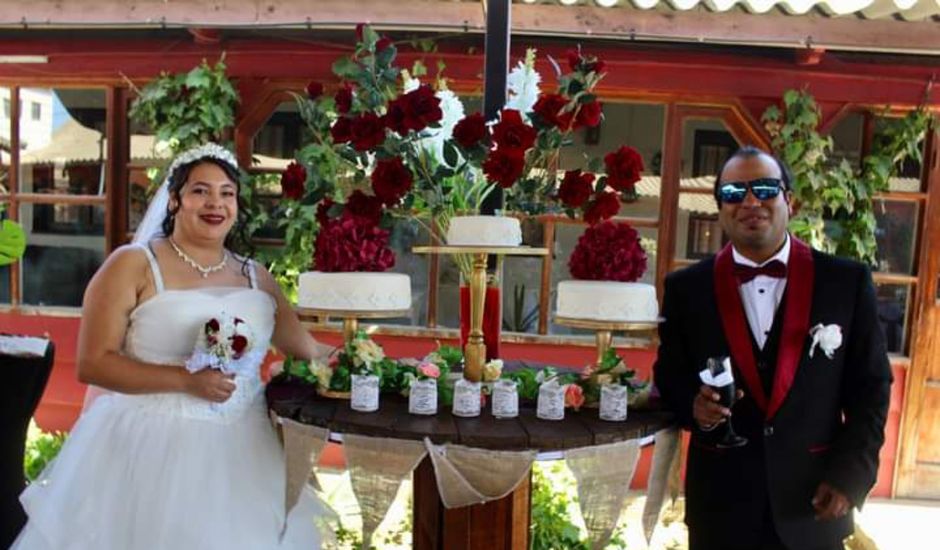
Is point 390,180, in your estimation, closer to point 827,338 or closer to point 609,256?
point 609,256

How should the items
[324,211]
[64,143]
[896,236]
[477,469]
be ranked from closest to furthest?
[477,469] → [324,211] → [896,236] → [64,143]

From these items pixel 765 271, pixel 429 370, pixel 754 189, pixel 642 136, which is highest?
pixel 642 136

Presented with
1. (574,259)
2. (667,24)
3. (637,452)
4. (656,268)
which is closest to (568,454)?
(637,452)

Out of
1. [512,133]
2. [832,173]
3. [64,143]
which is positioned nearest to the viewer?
[512,133]

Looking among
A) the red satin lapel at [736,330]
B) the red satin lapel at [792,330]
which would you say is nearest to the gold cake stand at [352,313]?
the red satin lapel at [736,330]

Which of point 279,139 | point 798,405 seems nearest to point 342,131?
point 798,405

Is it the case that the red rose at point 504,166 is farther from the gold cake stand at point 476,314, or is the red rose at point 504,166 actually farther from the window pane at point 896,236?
the window pane at point 896,236

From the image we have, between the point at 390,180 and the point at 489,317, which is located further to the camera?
the point at 489,317

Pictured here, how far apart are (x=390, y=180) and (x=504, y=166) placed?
1.09 feet

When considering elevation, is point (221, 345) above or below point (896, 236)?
below

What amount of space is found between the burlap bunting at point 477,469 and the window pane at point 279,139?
3142 mm

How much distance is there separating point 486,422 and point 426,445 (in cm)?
20

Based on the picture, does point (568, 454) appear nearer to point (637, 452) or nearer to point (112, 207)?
point (637, 452)

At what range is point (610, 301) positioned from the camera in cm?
208
